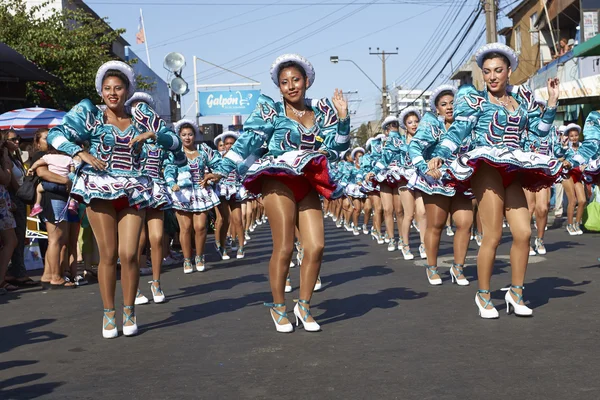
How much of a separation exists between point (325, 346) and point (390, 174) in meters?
7.45

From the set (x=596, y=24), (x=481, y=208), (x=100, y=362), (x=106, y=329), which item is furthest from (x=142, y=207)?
(x=596, y=24)

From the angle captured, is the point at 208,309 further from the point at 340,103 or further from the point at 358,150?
the point at 358,150

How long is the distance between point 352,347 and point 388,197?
8.25 metres

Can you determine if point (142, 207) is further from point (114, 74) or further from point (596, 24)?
point (596, 24)

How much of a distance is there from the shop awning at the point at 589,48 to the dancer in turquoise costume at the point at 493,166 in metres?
14.7

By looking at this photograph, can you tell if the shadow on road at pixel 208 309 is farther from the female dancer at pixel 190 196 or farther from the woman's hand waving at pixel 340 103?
the female dancer at pixel 190 196

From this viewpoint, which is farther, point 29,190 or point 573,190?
point 573,190

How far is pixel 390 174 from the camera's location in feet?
43.7

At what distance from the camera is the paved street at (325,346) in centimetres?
491

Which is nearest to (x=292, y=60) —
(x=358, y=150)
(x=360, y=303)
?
(x=360, y=303)

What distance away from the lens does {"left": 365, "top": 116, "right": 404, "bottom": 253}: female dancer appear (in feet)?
42.5

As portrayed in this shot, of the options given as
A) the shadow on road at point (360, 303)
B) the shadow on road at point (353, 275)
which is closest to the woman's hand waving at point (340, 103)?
the shadow on road at point (360, 303)

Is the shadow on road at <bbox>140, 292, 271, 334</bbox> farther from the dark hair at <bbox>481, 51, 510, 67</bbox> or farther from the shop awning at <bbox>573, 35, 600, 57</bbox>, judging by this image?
the shop awning at <bbox>573, 35, 600, 57</bbox>

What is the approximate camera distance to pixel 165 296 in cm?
946
